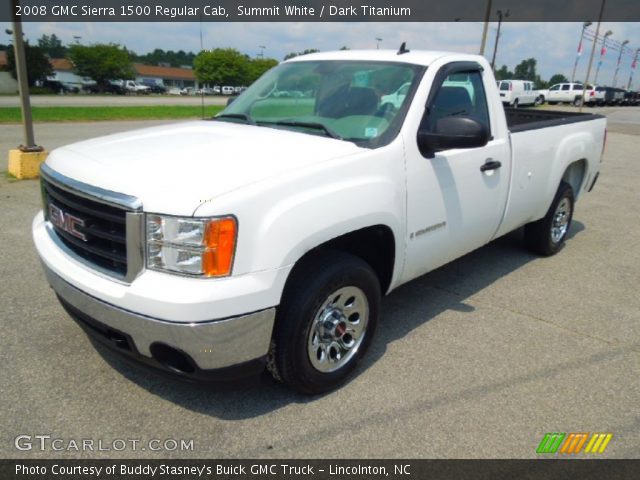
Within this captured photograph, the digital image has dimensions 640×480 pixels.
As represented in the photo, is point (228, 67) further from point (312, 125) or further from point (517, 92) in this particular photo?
point (312, 125)

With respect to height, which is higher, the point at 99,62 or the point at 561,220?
the point at 99,62

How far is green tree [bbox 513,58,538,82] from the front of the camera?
357 feet

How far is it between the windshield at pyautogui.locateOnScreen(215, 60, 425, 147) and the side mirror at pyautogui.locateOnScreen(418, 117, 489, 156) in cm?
Result: 21

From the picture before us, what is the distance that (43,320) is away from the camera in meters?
3.62

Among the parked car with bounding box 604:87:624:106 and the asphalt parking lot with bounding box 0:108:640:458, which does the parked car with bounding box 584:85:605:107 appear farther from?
the asphalt parking lot with bounding box 0:108:640:458

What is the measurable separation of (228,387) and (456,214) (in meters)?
1.92

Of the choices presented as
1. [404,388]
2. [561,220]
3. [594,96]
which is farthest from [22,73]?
[594,96]

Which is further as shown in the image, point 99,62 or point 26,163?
point 99,62

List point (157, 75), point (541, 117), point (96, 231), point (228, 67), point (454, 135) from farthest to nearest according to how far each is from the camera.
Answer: point (157, 75)
point (228, 67)
point (541, 117)
point (454, 135)
point (96, 231)

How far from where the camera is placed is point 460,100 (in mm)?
3775

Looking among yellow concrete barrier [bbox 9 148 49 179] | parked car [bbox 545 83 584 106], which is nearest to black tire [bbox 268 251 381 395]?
yellow concrete barrier [bbox 9 148 49 179]

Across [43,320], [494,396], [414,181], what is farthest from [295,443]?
[43,320]

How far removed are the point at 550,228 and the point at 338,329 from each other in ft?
11.1

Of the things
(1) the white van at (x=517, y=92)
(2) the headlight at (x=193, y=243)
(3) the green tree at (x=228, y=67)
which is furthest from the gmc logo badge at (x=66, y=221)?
(3) the green tree at (x=228, y=67)
